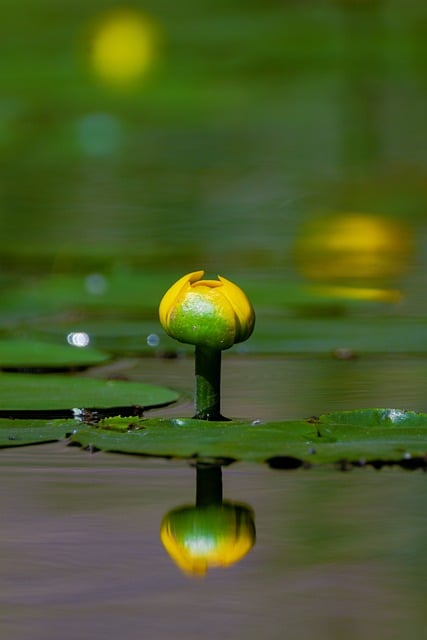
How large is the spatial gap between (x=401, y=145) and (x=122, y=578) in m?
8.09

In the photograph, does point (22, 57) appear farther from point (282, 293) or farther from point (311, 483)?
point (311, 483)

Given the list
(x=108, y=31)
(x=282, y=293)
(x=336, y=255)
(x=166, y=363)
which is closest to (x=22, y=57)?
(x=108, y=31)

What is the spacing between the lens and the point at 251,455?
1824 millimetres

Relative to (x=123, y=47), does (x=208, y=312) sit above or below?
below

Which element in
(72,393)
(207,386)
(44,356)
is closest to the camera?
(207,386)

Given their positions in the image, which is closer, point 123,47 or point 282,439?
point 282,439

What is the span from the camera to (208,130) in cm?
906

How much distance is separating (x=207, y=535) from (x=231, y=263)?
322 cm

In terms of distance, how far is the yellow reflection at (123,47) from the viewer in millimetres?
9523

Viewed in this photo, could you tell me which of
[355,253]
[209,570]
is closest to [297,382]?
[209,570]

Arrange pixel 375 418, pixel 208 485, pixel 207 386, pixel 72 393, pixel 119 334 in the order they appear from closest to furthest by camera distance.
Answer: pixel 208 485 < pixel 375 418 < pixel 207 386 < pixel 72 393 < pixel 119 334

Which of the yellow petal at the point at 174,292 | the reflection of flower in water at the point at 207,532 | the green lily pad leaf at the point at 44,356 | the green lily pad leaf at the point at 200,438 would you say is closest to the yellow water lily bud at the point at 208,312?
the yellow petal at the point at 174,292

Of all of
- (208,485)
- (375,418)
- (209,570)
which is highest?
(375,418)

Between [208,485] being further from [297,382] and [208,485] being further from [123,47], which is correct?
[123,47]
